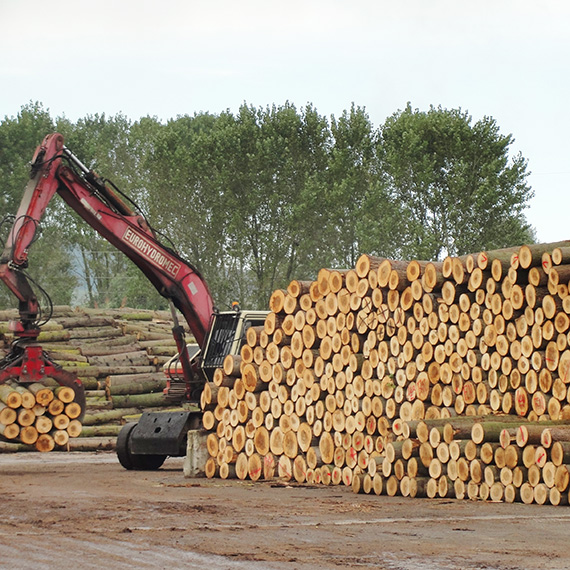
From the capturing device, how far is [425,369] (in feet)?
45.0

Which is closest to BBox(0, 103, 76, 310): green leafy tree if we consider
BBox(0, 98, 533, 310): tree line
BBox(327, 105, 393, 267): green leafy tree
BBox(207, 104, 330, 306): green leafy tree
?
BBox(0, 98, 533, 310): tree line

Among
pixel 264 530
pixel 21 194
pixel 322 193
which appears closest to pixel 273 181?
pixel 322 193

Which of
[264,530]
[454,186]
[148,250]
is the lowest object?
[264,530]

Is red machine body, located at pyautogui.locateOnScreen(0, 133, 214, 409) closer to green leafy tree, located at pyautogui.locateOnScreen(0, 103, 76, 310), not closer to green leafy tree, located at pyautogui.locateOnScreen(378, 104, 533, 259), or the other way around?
green leafy tree, located at pyautogui.locateOnScreen(378, 104, 533, 259)

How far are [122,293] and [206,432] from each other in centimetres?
4857

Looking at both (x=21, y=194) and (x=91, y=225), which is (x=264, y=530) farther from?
(x=21, y=194)

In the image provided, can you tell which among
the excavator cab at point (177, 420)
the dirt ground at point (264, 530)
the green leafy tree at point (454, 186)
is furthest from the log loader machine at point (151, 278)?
the green leafy tree at point (454, 186)

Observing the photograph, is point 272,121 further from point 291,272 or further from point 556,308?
point 556,308

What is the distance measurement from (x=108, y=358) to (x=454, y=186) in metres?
19.8

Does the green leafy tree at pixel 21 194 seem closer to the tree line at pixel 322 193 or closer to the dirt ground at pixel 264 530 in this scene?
the tree line at pixel 322 193

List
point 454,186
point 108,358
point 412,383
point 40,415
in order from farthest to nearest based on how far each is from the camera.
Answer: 1. point 454,186
2. point 108,358
3. point 40,415
4. point 412,383

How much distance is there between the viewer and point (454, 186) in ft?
145

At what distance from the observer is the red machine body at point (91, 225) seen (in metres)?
17.2

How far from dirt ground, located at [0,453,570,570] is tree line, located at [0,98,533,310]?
3170 centimetres
